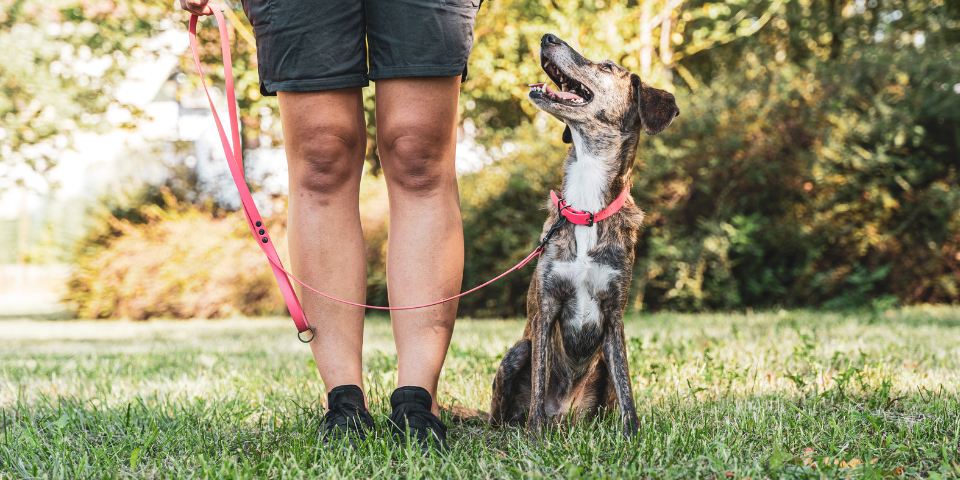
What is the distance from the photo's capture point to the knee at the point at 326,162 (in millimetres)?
2175

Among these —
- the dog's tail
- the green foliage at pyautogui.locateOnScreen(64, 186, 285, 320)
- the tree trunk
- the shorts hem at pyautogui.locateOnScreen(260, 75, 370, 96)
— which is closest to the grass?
the dog's tail

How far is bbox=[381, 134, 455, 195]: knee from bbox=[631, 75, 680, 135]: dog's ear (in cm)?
87

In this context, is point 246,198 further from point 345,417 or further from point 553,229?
point 553,229

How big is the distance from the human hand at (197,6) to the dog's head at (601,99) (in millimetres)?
1307

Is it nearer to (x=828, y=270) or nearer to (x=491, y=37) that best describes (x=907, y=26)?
(x=828, y=270)

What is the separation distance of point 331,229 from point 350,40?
26.1 inches

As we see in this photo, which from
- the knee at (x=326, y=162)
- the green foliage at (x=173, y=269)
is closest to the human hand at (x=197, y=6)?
the knee at (x=326, y=162)

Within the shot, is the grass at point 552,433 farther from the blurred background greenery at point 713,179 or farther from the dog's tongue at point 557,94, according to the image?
the blurred background greenery at point 713,179

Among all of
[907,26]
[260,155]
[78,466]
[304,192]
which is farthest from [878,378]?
[260,155]

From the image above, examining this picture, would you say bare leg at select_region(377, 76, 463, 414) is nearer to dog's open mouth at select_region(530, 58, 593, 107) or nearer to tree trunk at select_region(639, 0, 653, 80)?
dog's open mouth at select_region(530, 58, 593, 107)

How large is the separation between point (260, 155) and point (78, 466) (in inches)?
473

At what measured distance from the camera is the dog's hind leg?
2496 mm

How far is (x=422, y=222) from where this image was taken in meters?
2.30

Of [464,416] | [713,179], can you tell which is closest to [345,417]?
[464,416]
